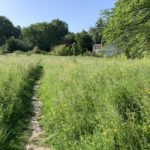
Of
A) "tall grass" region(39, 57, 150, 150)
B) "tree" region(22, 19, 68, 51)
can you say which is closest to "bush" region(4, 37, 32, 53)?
"tree" region(22, 19, 68, 51)

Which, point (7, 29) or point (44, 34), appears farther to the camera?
point (7, 29)

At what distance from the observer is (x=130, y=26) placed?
1914 centimetres

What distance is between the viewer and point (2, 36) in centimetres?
9750

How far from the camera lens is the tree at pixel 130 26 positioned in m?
18.1

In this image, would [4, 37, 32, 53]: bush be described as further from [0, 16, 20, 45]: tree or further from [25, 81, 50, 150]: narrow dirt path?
[25, 81, 50, 150]: narrow dirt path

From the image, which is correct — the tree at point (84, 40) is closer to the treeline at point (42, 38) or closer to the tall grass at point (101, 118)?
the treeline at point (42, 38)

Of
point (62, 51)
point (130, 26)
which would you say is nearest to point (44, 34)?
point (62, 51)

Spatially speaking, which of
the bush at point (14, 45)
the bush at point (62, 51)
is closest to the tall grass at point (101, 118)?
the bush at point (62, 51)

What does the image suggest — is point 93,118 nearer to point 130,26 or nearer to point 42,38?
point 130,26

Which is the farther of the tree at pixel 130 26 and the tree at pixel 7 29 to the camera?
the tree at pixel 7 29

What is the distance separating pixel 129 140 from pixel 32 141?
2901mm

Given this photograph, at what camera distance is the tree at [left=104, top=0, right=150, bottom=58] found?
18.1m

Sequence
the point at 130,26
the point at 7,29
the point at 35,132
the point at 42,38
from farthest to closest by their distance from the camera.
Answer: the point at 7,29 < the point at 42,38 < the point at 130,26 < the point at 35,132

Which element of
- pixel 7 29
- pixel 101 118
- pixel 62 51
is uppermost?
pixel 7 29
